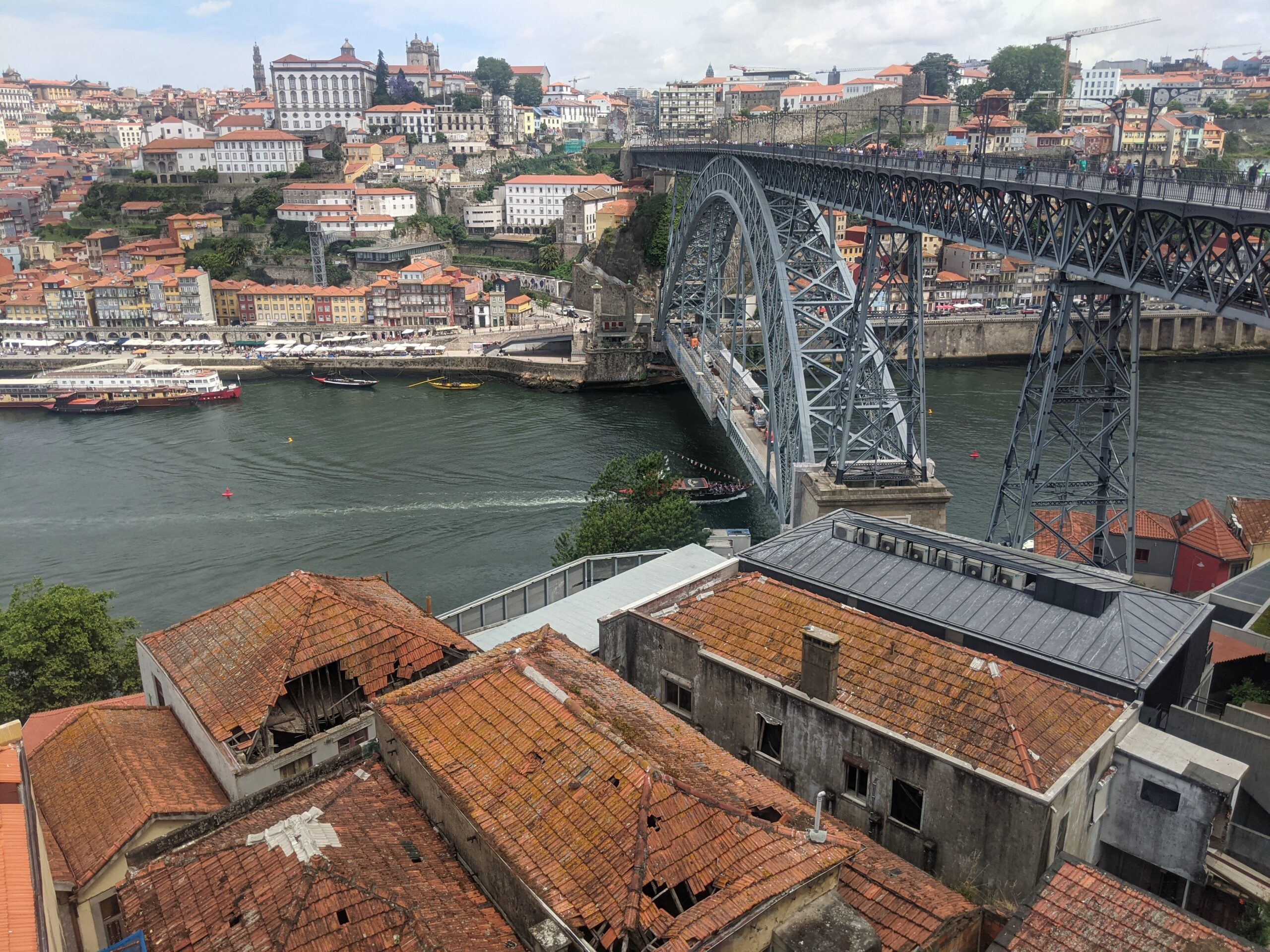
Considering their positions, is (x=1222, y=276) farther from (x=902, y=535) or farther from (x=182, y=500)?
(x=182, y=500)

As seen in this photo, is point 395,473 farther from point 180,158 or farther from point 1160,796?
point 180,158

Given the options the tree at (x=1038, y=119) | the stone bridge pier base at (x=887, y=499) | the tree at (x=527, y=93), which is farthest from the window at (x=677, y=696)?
the tree at (x=527, y=93)

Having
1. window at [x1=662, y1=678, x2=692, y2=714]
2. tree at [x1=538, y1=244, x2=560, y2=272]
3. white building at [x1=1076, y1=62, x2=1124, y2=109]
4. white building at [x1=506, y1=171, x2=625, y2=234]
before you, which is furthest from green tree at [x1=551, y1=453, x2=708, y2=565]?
white building at [x1=1076, y1=62, x2=1124, y2=109]

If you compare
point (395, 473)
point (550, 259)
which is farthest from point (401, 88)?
point (395, 473)

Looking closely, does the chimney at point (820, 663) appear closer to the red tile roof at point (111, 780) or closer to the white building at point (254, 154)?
the red tile roof at point (111, 780)

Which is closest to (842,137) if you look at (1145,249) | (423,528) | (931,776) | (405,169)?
(405,169)

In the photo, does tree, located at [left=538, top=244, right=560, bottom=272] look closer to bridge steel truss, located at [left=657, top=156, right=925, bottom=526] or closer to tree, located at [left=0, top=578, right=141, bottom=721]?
bridge steel truss, located at [left=657, top=156, right=925, bottom=526]
